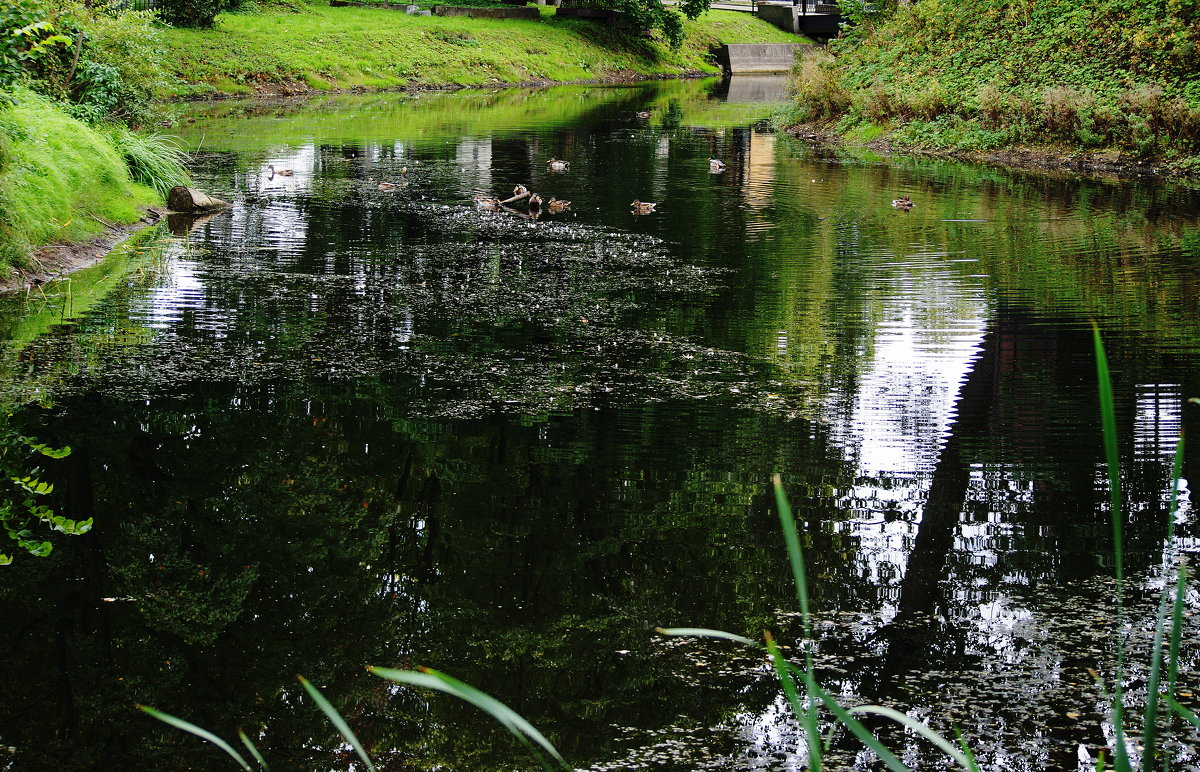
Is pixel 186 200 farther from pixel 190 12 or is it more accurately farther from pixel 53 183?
pixel 190 12

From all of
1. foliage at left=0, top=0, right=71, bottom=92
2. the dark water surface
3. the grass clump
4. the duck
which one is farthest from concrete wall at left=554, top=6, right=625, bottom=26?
foliage at left=0, top=0, right=71, bottom=92

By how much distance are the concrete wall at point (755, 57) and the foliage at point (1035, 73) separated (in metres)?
36.9

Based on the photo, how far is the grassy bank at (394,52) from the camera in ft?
135

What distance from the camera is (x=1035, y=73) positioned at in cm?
2541

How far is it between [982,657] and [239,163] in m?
19.6

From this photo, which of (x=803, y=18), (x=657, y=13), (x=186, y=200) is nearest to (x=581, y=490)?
(x=186, y=200)

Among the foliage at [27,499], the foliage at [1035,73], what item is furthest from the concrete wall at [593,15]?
the foliage at [27,499]

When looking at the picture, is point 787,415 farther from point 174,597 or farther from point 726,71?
point 726,71

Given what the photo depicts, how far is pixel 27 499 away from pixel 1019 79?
24041mm

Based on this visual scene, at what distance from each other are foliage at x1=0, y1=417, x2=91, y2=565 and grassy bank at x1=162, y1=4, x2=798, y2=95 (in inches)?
1241

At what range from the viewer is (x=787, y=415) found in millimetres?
7832

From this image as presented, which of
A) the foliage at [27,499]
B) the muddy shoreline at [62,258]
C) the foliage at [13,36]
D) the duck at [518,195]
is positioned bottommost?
the foliage at [27,499]

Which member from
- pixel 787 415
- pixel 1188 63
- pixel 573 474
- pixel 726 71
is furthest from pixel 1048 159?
pixel 726 71

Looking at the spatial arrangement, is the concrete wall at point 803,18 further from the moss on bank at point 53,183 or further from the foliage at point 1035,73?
the moss on bank at point 53,183
